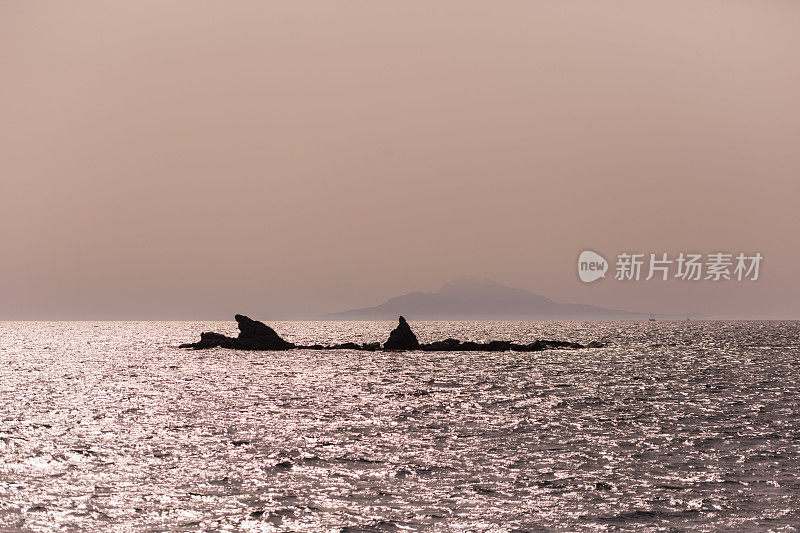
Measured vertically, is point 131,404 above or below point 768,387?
below

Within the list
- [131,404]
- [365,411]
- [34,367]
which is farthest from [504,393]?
[34,367]

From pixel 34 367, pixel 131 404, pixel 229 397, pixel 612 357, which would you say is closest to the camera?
pixel 131 404

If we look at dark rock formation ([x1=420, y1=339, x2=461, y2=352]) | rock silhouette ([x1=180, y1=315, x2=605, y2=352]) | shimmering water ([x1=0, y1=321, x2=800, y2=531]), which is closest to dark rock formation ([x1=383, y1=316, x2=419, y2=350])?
rock silhouette ([x1=180, y1=315, x2=605, y2=352])

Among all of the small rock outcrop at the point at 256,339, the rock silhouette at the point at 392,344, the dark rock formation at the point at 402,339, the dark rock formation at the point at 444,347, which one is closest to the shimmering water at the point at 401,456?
the dark rock formation at the point at 402,339

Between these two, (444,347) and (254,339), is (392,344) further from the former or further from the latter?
(254,339)

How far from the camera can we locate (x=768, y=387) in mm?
70188

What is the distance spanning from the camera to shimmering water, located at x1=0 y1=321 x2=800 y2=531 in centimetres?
2448

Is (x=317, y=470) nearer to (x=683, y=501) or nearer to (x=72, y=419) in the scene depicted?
(x=683, y=501)

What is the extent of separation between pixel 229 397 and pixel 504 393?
23.8 meters

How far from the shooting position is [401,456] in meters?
34.8

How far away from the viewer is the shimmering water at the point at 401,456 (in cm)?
2448

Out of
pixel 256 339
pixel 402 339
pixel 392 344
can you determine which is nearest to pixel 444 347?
pixel 402 339

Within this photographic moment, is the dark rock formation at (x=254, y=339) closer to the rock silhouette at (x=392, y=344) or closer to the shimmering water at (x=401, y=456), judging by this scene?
the rock silhouette at (x=392, y=344)

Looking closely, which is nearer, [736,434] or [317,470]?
[317,470]
